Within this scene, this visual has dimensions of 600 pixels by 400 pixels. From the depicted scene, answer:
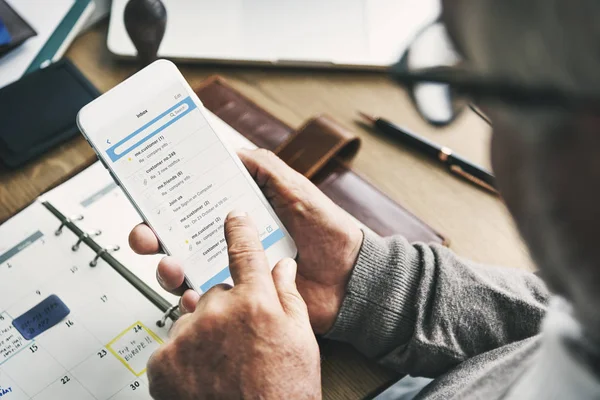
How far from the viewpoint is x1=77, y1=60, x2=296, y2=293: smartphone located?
60 cm

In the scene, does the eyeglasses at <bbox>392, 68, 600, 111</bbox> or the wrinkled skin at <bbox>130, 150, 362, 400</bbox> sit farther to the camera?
the wrinkled skin at <bbox>130, 150, 362, 400</bbox>

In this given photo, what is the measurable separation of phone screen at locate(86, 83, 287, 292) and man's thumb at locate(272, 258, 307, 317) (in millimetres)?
82

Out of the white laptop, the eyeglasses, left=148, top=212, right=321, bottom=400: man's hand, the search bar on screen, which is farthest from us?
the white laptop

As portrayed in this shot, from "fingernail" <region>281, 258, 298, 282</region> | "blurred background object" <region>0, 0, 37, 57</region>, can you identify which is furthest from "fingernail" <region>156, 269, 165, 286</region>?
"blurred background object" <region>0, 0, 37, 57</region>

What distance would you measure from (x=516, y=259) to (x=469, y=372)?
208 mm

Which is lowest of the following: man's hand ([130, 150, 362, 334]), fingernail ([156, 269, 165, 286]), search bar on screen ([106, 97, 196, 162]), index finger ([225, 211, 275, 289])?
man's hand ([130, 150, 362, 334])

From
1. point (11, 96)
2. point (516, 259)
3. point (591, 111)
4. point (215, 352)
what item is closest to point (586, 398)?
point (591, 111)

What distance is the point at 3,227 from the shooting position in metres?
0.64

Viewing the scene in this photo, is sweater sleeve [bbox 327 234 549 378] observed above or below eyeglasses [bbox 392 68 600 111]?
below

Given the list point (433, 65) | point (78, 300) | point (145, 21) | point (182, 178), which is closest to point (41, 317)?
point (78, 300)

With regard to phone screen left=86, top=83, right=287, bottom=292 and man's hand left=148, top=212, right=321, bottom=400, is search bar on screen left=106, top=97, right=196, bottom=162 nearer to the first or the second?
phone screen left=86, top=83, right=287, bottom=292

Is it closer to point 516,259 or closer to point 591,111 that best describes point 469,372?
point 516,259

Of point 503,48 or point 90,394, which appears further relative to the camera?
point 90,394

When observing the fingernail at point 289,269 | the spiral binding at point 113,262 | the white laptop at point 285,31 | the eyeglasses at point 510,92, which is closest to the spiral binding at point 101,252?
the spiral binding at point 113,262
